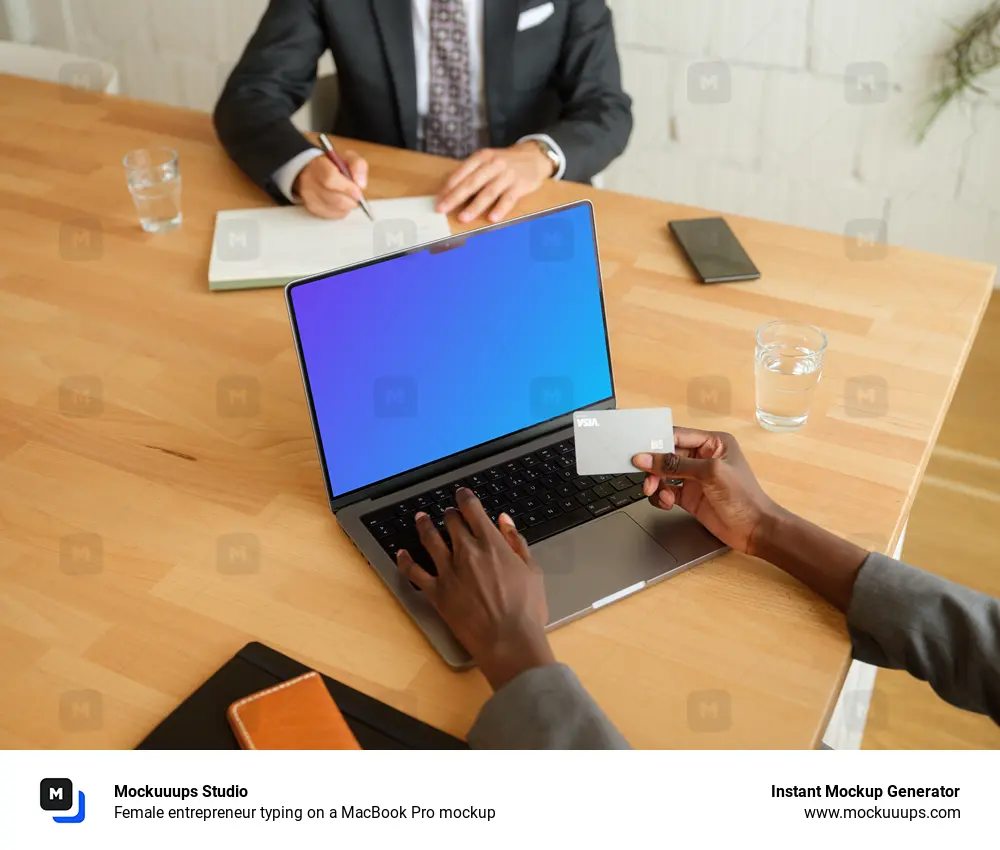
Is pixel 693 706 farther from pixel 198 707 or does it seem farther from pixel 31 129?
pixel 31 129

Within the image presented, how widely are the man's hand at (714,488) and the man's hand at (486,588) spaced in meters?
0.16

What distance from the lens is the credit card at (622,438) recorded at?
1.04 m

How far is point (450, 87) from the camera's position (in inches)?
79.9

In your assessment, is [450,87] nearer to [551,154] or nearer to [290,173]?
[551,154]

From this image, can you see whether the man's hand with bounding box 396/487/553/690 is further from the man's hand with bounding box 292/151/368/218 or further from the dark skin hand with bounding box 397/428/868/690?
the man's hand with bounding box 292/151/368/218

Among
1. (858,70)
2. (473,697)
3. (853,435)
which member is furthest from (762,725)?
(858,70)

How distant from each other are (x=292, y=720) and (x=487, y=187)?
1.00 metres

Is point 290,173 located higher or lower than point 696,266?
higher
